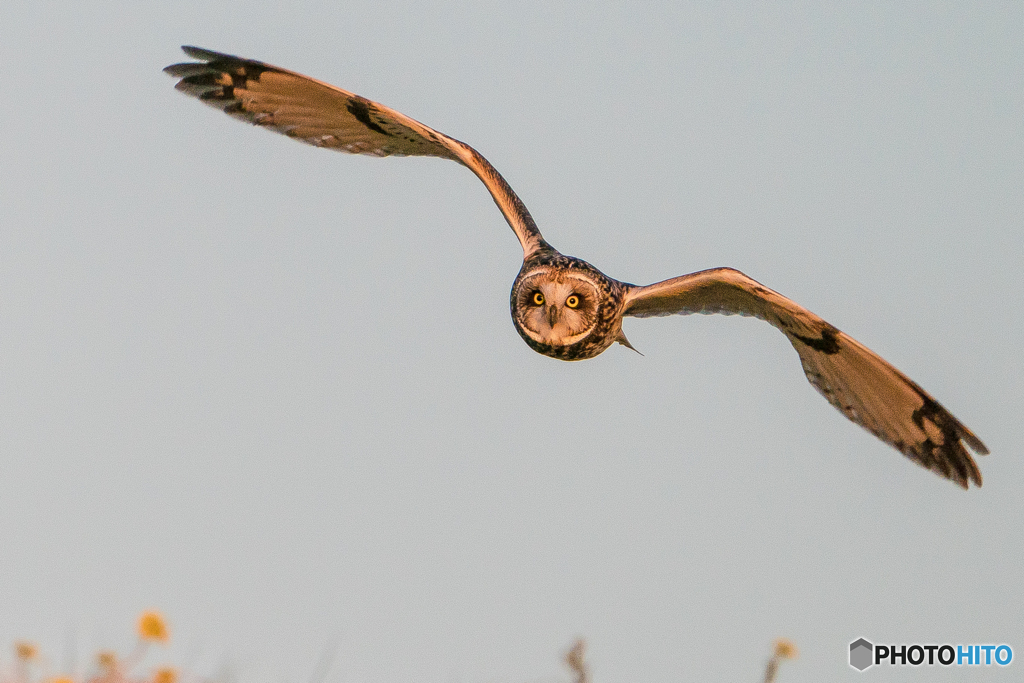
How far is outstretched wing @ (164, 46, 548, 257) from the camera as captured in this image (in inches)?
265

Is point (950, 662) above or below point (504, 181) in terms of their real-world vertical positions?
below

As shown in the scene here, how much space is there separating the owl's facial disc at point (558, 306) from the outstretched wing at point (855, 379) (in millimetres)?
425

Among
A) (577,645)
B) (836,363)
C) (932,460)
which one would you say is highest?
(836,363)

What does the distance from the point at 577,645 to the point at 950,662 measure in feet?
13.3

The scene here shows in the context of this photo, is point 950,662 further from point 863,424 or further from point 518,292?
point 518,292

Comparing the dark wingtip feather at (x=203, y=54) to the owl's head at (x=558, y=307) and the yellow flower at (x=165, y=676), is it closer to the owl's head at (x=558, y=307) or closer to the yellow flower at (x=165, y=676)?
the owl's head at (x=558, y=307)

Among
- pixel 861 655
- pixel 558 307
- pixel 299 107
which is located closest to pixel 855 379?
pixel 861 655

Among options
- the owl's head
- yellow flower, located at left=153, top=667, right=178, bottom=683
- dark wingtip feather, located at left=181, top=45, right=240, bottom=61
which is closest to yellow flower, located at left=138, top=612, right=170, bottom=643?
yellow flower, located at left=153, top=667, right=178, bottom=683

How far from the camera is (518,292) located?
590cm

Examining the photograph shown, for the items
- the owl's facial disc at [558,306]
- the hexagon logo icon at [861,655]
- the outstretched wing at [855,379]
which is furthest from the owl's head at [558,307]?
the hexagon logo icon at [861,655]

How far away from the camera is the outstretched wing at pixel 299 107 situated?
6742 mm

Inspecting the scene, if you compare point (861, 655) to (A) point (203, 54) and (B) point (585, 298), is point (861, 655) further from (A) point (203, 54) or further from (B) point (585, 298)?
(A) point (203, 54)

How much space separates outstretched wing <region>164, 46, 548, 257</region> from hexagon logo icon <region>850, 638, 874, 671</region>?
3.46m

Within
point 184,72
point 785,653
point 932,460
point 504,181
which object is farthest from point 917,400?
point 184,72
